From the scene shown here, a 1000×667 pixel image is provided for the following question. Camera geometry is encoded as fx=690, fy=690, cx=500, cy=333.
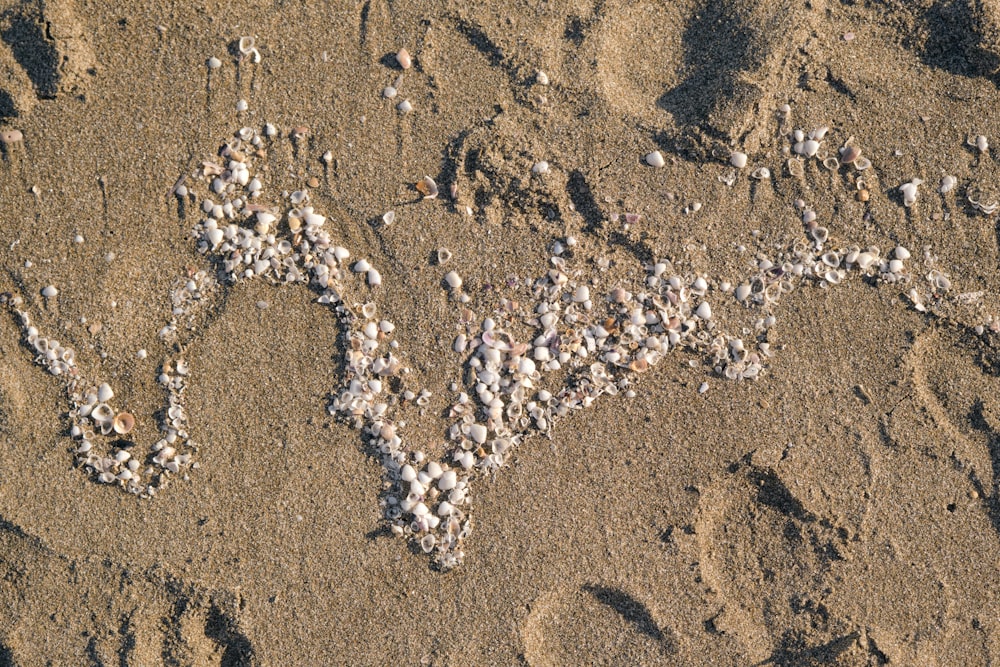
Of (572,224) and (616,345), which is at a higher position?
(572,224)

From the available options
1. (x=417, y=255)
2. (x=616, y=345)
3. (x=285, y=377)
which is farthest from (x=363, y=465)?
(x=616, y=345)

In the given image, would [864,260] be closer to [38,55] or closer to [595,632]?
[595,632]

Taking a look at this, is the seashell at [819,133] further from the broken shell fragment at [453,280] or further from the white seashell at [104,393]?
the white seashell at [104,393]

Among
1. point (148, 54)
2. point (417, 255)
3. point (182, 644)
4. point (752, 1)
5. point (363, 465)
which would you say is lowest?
point (182, 644)

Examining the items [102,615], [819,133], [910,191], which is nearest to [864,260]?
[910,191]

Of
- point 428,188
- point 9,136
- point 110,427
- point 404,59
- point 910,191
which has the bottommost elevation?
point 110,427

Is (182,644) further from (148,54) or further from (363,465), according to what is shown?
(148,54)

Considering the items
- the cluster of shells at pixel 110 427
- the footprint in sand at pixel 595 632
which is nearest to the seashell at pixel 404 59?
the cluster of shells at pixel 110 427

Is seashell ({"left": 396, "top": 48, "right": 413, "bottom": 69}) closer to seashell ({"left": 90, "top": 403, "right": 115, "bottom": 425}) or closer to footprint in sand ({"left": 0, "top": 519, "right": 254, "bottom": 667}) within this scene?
seashell ({"left": 90, "top": 403, "right": 115, "bottom": 425})
